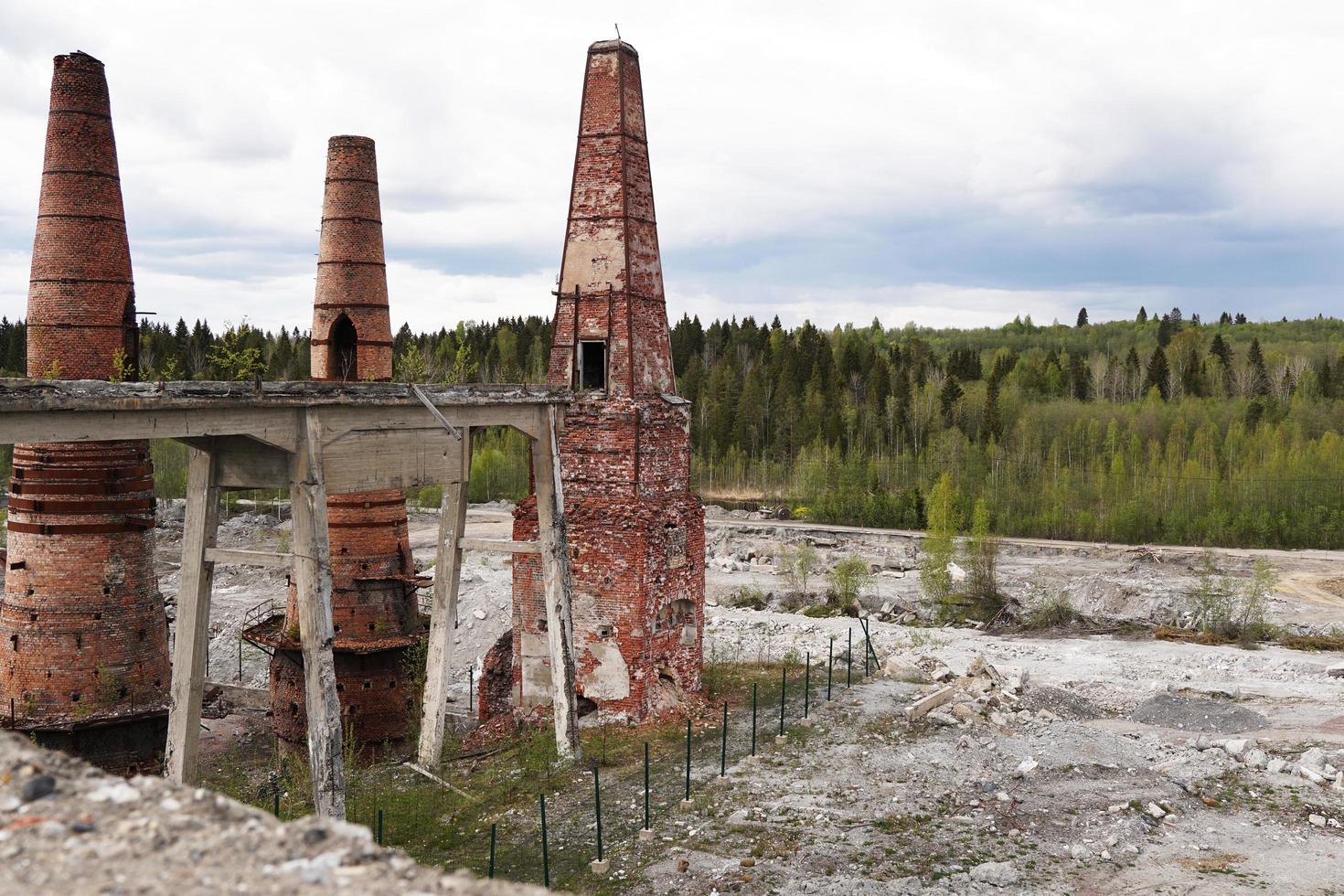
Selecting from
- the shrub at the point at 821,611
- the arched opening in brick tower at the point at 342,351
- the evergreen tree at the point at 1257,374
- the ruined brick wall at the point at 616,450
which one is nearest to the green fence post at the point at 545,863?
the ruined brick wall at the point at 616,450

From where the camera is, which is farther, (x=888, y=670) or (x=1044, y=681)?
(x=1044, y=681)

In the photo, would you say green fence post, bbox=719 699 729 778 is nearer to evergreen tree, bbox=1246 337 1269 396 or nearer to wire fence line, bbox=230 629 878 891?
wire fence line, bbox=230 629 878 891

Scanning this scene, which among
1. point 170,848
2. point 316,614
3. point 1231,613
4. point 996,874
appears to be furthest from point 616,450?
point 1231,613

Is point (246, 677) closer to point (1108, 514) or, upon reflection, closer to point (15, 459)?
point (15, 459)

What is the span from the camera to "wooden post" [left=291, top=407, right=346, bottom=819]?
11891 mm

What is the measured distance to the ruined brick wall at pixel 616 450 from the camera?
625 inches

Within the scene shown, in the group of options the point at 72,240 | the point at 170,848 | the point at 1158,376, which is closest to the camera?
the point at 170,848

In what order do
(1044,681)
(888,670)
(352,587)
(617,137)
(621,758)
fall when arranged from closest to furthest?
1. (621,758)
2. (617,137)
3. (352,587)
4. (888,670)
5. (1044,681)

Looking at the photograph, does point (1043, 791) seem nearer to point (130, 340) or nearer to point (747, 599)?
point (130, 340)

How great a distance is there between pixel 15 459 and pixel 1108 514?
43.1m

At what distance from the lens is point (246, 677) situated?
26.4 meters

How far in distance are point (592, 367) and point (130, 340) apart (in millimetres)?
6841

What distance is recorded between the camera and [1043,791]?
544 inches

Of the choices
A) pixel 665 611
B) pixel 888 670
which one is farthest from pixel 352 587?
pixel 888 670
